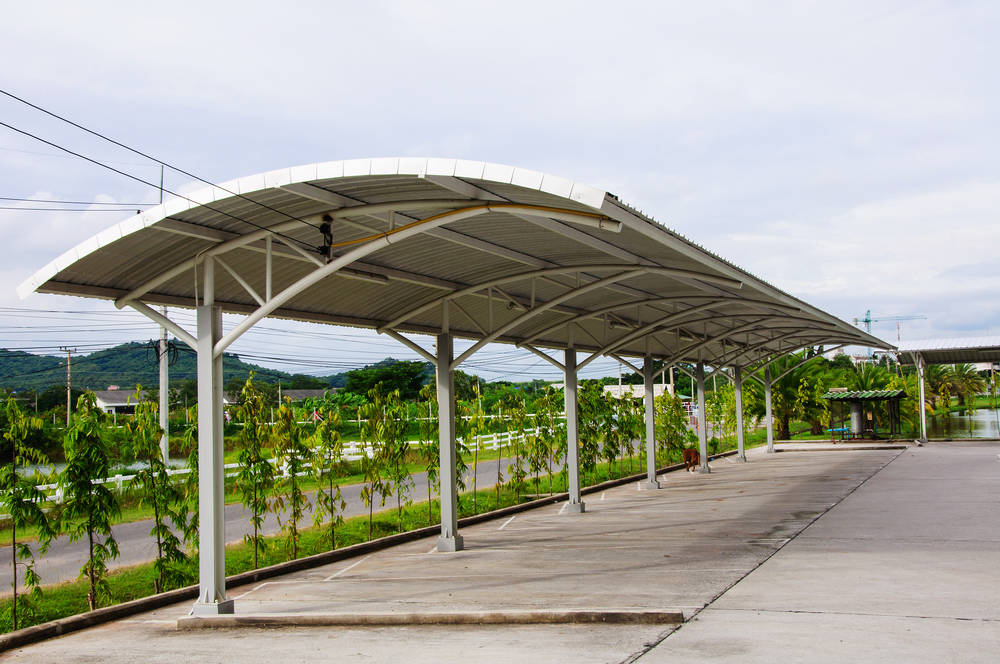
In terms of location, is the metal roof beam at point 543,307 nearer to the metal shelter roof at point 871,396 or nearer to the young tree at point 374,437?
the young tree at point 374,437

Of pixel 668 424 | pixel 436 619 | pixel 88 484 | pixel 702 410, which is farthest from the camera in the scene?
pixel 668 424

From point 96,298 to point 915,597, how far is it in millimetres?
8759

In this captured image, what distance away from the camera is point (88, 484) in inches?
360

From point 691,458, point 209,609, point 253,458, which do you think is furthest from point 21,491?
point 691,458

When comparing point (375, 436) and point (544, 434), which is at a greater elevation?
point (375, 436)

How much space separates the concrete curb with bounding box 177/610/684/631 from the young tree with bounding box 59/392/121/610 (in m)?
1.66

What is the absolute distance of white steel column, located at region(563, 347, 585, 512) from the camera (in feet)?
54.3

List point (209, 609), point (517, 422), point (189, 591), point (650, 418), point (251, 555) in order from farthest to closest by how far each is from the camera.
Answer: point (650, 418) < point (517, 422) < point (251, 555) < point (189, 591) < point (209, 609)

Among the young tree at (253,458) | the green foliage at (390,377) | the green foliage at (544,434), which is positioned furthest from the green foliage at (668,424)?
the green foliage at (390,377)

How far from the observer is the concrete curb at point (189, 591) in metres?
7.96

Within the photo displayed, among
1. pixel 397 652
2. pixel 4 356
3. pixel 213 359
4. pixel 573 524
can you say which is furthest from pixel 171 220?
pixel 4 356

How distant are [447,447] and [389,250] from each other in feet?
12.3

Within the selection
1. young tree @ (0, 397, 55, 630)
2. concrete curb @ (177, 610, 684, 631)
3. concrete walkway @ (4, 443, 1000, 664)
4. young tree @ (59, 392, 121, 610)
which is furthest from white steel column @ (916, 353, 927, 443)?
young tree @ (0, 397, 55, 630)

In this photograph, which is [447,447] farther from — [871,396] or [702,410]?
[871,396]
